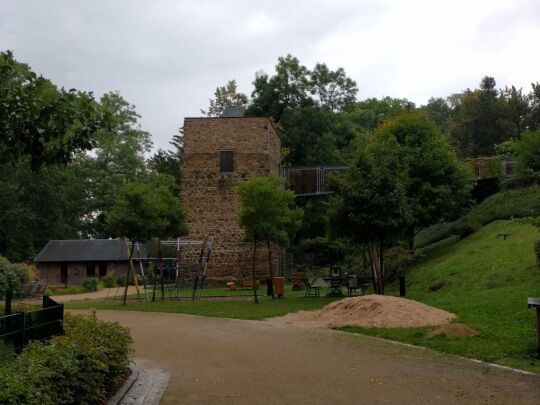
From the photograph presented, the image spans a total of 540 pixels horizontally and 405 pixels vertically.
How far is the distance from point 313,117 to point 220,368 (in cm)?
3966

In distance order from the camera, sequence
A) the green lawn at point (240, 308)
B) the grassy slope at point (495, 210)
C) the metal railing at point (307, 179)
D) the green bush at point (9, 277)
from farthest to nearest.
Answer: the metal railing at point (307, 179) < the grassy slope at point (495, 210) < the green bush at point (9, 277) < the green lawn at point (240, 308)

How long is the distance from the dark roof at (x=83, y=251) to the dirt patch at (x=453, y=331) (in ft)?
132

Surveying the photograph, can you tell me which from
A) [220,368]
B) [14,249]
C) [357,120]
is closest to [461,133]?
[357,120]

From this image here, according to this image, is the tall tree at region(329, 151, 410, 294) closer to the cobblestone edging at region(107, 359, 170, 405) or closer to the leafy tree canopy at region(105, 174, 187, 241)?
the leafy tree canopy at region(105, 174, 187, 241)

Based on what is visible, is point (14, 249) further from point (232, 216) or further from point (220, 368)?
point (220, 368)

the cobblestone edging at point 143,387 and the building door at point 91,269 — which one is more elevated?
the building door at point 91,269

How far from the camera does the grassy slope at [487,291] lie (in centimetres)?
1155

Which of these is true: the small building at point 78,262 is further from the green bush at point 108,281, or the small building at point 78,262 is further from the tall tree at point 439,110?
the tall tree at point 439,110

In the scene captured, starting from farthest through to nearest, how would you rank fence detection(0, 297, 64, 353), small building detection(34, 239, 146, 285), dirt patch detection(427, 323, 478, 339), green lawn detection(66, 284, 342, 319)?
1. small building detection(34, 239, 146, 285)
2. green lawn detection(66, 284, 342, 319)
3. dirt patch detection(427, 323, 478, 339)
4. fence detection(0, 297, 64, 353)

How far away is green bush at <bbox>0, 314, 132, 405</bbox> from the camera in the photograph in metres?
5.31

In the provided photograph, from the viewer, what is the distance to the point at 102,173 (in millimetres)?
56312

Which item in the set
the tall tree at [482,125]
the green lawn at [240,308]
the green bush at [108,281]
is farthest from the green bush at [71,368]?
the tall tree at [482,125]

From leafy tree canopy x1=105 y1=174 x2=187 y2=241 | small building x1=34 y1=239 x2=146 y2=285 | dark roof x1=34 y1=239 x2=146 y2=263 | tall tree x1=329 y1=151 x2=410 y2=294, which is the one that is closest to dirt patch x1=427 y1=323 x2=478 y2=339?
tall tree x1=329 y1=151 x2=410 y2=294

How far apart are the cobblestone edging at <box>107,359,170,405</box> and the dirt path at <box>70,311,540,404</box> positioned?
0.18m
